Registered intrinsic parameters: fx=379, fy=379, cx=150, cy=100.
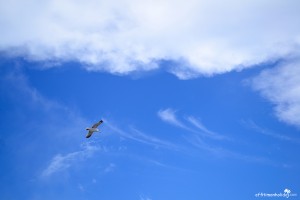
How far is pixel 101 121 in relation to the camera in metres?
88.9

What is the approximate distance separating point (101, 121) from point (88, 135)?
30.8ft

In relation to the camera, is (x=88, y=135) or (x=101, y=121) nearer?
(x=101, y=121)

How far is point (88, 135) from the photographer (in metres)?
96.2
